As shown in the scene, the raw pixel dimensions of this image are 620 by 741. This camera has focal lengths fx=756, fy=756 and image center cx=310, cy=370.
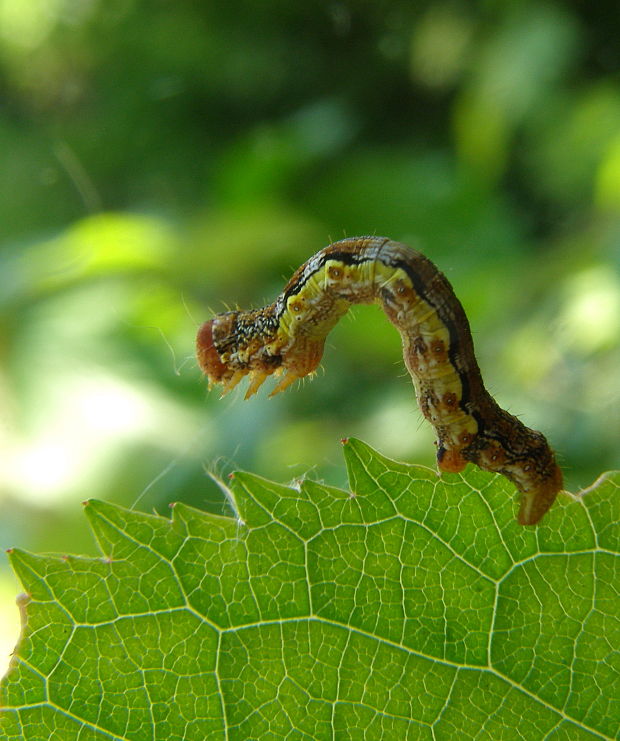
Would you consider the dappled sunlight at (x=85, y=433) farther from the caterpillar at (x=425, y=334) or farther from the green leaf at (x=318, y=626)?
the green leaf at (x=318, y=626)

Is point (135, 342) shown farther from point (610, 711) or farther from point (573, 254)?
point (610, 711)

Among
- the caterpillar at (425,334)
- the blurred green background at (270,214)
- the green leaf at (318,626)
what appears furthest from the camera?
the blurred green background at (270,214)

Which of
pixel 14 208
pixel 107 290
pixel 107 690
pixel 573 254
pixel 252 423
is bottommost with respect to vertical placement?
pixel 107 690

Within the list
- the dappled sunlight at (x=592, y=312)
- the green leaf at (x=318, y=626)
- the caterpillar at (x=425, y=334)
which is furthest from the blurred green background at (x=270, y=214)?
the green leaf at (x=318, y=626)

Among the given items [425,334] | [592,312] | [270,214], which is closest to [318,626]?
[425,334]

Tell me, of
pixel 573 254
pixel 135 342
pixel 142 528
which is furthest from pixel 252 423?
pixel 142 528
